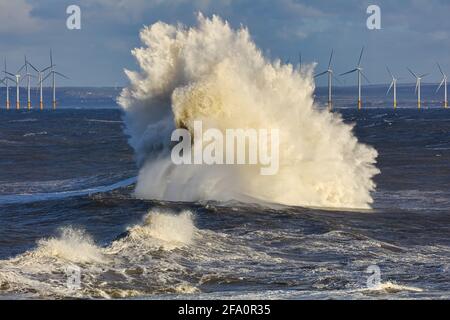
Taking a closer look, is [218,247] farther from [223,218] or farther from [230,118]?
[230,118]

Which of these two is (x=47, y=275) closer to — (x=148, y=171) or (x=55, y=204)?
(x=55, y=204)

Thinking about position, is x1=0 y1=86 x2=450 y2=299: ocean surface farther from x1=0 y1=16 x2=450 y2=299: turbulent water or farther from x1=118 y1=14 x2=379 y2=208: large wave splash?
x1=118 y1=14 x2=379 y2=208: large wave splash

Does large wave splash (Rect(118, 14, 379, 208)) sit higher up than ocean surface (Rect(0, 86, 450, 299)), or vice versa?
large wave splash (Rect(118, 14, 379, 208))

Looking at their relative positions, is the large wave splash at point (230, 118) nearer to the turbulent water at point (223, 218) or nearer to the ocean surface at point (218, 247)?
the turbulent water at point (223, 218)

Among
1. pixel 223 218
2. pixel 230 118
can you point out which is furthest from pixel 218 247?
pixel 230 118

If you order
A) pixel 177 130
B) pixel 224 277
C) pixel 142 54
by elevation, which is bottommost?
pixel 224 277

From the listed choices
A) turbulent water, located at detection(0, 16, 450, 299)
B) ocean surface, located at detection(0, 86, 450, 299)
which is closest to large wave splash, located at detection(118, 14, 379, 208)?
turbulent water, located at detection(0, 16, 450, 299)

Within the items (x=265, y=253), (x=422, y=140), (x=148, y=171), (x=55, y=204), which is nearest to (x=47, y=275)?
(x=265, y=253)
